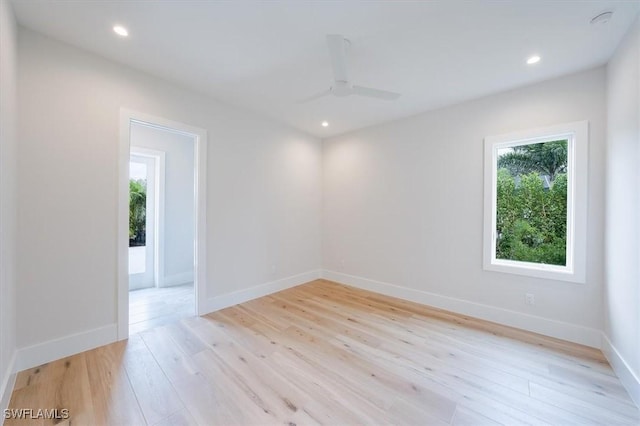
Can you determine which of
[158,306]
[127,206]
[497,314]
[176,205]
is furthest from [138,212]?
[497,314]

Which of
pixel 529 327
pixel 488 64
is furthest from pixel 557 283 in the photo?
pixel 488 64

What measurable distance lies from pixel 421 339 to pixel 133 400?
2461mm

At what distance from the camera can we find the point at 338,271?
4.60m

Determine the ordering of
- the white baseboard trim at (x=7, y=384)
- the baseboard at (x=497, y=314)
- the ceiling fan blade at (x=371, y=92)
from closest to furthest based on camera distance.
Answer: the white baseboard trim at (x=7, y=384) < the ceiling fan blade at (x=371, y=92) < the baseboard at (x=497, y=314)

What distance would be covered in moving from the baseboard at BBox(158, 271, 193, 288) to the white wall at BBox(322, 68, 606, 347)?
100 inches

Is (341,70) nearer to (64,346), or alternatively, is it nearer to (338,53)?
(338,53)

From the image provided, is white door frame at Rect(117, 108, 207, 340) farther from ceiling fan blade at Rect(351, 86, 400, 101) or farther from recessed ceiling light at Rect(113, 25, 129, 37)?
ceiling fan blade at Rect(351, 86, 400, 101)

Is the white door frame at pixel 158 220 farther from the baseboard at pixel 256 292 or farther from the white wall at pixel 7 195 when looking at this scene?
the white wall at pixel 7 195

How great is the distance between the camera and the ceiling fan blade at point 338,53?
177 cm

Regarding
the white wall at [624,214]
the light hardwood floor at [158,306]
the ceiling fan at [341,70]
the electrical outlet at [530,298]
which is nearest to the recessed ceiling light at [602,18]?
the white wall at [624,214]

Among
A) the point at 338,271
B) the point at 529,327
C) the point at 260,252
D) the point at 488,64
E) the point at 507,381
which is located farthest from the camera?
the point at 338,271

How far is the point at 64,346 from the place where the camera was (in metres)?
2.20

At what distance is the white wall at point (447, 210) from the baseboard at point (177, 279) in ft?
8.36

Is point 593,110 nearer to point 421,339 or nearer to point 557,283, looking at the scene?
point 557,283
